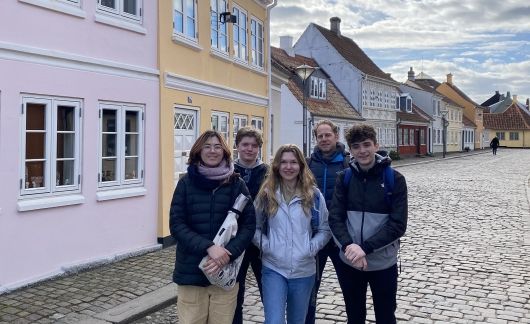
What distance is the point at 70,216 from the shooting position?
7.83 meters

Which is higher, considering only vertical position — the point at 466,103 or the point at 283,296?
the point at 466,103

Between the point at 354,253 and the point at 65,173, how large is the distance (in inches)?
204

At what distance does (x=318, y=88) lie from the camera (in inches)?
1374

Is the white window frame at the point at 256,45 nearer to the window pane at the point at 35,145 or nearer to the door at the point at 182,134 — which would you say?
the door at the point at 182,134

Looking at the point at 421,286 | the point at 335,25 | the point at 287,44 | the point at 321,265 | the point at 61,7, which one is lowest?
the point at 421,286

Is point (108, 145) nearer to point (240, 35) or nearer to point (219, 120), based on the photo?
point (219, 120)

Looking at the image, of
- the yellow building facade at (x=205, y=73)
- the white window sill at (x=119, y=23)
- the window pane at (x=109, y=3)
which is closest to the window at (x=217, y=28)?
the yellow building facade at (x=205, y=73)

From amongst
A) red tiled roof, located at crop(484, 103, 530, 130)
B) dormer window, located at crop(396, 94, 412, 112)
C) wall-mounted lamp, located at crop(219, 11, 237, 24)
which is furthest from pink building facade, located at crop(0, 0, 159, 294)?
red tiled roof, located at crop(484, 103, 530, 130)

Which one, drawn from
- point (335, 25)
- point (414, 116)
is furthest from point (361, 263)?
point (414, 116)

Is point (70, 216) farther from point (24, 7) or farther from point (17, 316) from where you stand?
point (24, 7)

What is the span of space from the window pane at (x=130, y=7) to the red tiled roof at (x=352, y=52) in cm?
3146

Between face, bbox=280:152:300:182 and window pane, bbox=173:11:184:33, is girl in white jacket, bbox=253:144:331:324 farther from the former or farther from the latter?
window pane, bbox=173:11:184:33

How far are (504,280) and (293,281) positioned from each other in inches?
180

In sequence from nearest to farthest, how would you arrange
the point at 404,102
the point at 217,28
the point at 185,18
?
1. the point at 185,18
2. the point at 217,28
3. the point at 404,102
